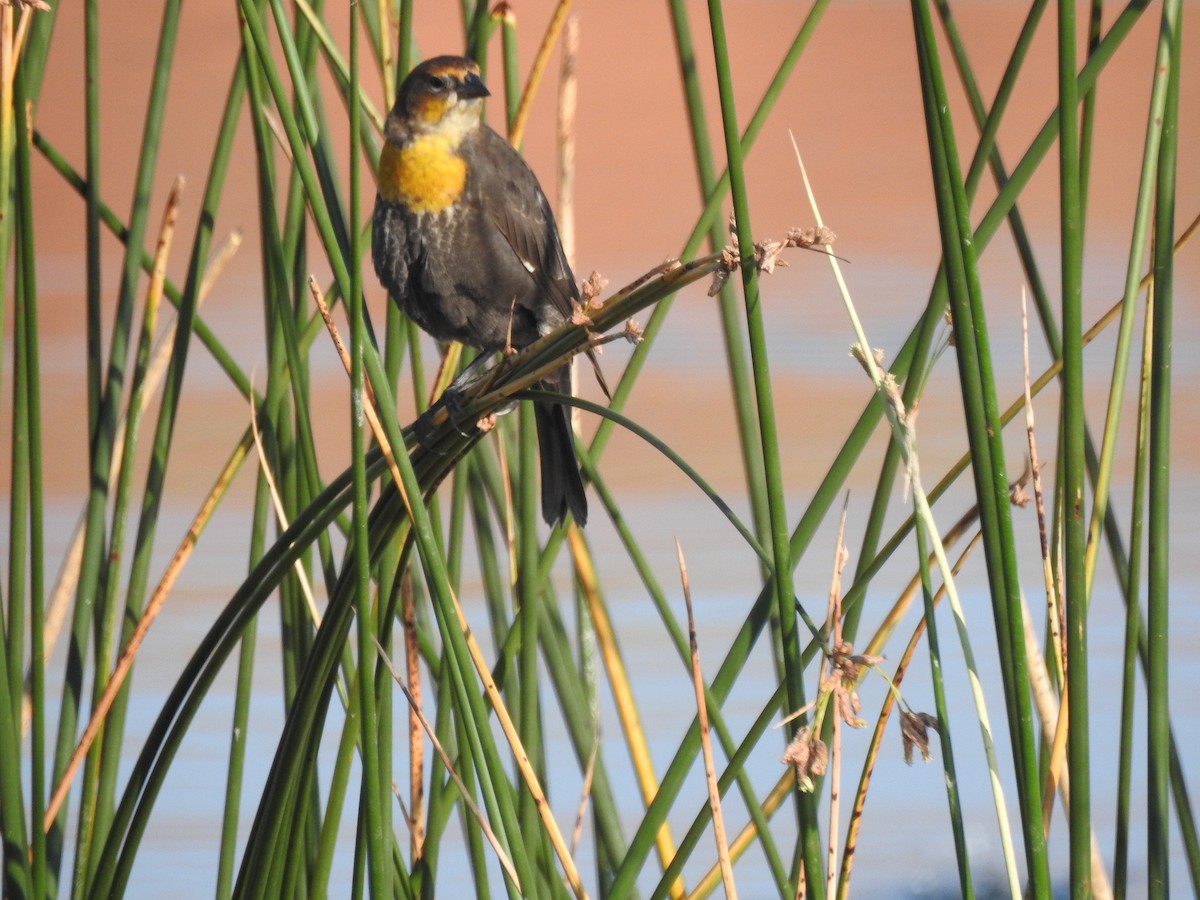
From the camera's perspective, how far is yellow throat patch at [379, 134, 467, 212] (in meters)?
1.77

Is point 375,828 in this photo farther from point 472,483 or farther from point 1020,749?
point 472,483

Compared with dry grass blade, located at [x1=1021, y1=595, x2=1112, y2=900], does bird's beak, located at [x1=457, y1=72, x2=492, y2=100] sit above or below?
above

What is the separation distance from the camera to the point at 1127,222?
449 cm

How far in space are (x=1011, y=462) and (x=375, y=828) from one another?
2.66 metres

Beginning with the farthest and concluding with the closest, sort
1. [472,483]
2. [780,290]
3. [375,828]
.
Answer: [780,290], [472,483], [375,828]

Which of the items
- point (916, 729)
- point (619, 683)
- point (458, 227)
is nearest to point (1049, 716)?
point (916, 729)

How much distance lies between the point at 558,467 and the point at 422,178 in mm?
452

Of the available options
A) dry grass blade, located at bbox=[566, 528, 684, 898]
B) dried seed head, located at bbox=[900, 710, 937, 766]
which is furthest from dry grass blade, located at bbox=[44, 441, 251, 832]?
dried seed head, located at bbox=[900, 710, 937, 766]

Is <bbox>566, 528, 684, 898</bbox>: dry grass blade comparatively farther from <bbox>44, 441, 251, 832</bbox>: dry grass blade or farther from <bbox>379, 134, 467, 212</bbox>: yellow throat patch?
<bbox>379, 134, 467, 212</bbox>: yellow throat patch

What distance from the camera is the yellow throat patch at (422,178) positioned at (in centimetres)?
177

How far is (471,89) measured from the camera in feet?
5.73

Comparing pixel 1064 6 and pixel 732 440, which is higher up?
pixel 732 440

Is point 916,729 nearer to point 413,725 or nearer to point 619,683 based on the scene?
point 619,683

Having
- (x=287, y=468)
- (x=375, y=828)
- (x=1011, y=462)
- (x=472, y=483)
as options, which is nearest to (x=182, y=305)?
(x=287, y=468)
